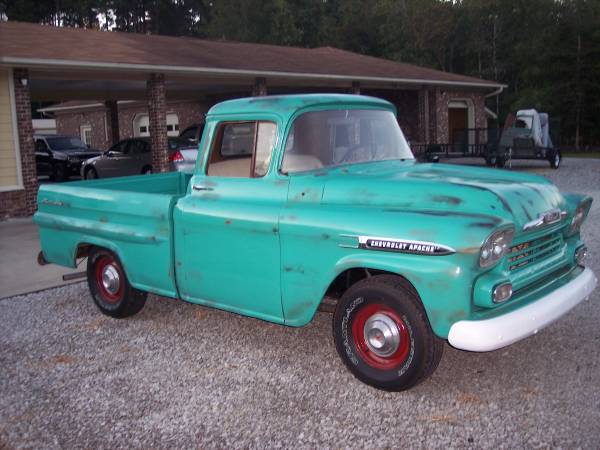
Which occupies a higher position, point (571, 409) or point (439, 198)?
point (439, 198)

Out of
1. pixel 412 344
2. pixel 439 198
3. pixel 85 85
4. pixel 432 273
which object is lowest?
pixel 412 344

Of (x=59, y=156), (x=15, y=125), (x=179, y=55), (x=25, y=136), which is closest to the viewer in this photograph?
(x=15, y=125)

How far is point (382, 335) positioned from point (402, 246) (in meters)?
0.68

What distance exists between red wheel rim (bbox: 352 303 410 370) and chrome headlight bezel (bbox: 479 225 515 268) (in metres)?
0.70

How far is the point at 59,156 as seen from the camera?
2189 cm

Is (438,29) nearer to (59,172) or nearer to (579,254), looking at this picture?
(59,172)

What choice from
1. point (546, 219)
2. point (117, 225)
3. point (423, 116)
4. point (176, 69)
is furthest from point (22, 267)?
point (423, 116)

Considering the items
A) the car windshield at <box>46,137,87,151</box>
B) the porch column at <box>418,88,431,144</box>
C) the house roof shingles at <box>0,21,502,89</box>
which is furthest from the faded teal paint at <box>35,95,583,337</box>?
the porch column at <box>418,88,431,144</box>

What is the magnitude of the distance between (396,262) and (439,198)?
0.57 metres

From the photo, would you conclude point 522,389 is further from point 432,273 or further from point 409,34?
point 409,34

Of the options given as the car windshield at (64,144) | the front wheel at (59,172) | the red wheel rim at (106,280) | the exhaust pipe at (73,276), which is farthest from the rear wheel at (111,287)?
the car windshield at (64,144)

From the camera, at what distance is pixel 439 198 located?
4.27m

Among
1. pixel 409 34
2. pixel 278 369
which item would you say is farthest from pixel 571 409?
pixel 409 34

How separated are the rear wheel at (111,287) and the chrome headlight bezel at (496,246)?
11.6ft
